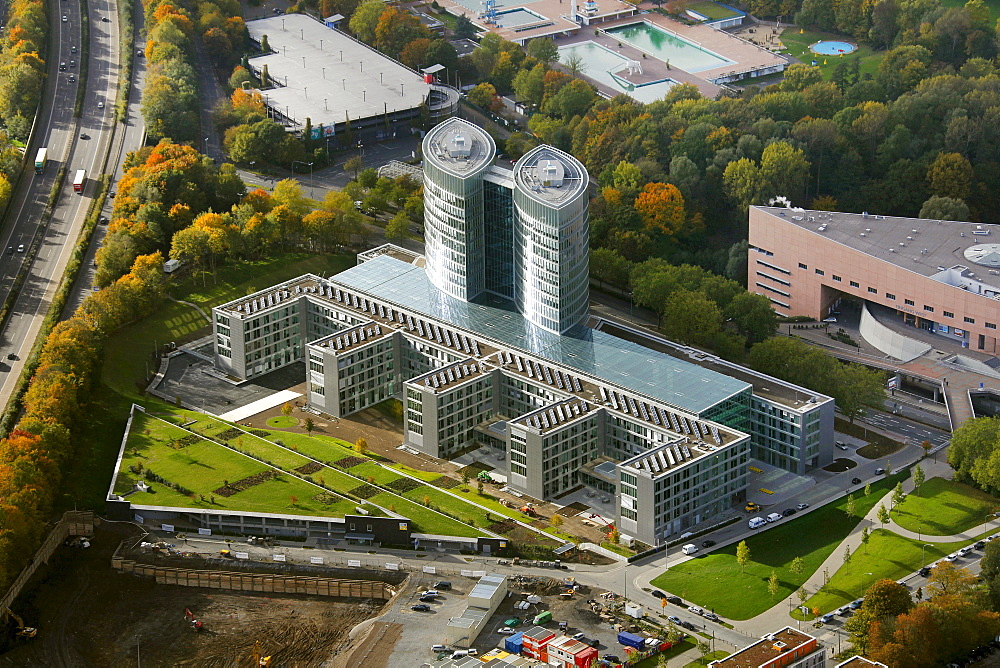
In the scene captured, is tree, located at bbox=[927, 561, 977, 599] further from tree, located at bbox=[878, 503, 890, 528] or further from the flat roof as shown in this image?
the flat roof

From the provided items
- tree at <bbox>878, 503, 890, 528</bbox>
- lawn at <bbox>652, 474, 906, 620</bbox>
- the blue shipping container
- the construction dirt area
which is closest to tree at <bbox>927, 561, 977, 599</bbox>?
tree at <bbox>878, 503, 890, 528</bbox>

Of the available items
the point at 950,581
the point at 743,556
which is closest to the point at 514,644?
the point at 743,556

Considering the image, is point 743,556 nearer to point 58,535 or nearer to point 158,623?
point 158,623

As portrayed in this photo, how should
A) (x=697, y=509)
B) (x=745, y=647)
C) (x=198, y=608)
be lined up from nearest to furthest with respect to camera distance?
(x=745, y=647) → (x=198, y=608) → (x=697, y=509)

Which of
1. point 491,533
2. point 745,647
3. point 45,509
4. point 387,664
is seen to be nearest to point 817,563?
point 745,647

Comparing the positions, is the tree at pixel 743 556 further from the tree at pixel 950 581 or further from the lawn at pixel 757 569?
the tree at pixel 950 581

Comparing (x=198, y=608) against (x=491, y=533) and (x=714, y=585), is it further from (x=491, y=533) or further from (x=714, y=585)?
(x=714, y=585)
